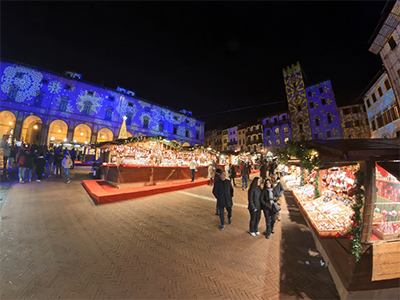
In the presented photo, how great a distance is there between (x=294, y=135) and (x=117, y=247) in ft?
106

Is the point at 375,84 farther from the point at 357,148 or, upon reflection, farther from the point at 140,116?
the point at 140,116

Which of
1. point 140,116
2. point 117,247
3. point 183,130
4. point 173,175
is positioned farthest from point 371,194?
point 183,130

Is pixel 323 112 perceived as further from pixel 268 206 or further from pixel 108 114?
pixel 108 114

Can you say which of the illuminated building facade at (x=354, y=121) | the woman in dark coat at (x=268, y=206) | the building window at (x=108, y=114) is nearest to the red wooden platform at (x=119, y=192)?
the woman in dark coat at (x=268, y=206)

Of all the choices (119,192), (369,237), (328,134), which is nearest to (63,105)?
(119,192)

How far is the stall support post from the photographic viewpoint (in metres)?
2.29

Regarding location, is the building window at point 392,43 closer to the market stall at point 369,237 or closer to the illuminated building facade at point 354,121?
the illuminated building facade at point 354,121

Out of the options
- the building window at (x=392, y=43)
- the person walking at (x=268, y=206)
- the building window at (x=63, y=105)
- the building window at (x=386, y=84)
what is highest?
the building window at (x=63, y=105)

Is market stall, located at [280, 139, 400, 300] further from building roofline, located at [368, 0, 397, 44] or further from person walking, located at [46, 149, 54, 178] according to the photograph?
building roofline, located at [368, 0, 397, 44]

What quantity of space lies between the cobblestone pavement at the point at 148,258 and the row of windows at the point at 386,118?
1737cm

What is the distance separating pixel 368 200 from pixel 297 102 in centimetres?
3221

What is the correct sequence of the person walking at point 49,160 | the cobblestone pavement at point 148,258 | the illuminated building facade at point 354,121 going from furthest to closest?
the illuminated building facade at point 354,121
the person walking at point 49,160
the cobblestone pavement at point 148,258

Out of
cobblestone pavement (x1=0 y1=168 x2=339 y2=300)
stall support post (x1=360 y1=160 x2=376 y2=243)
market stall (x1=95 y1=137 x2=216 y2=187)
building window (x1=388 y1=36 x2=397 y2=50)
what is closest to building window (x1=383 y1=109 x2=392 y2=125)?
building window (x1=388 y1=36 x2=397 y2=50)

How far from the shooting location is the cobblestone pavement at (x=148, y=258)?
2512 mm
